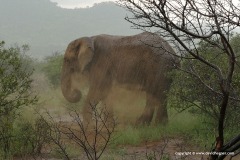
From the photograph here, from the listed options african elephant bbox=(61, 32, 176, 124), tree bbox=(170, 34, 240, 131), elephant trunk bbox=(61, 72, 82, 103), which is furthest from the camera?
elephant trunk bbox=(61, 72, 82, 103)

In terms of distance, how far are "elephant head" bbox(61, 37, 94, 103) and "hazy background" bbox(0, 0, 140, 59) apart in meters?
96.7

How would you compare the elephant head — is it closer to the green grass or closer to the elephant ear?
the elephant ear

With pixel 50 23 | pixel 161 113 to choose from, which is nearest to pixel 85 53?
pixel 161 113

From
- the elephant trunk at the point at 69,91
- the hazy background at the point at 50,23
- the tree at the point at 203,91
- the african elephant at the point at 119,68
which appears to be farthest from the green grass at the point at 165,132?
the hazy background at the point at 50,23

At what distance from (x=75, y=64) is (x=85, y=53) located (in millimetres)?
686

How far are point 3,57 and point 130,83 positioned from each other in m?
4.03

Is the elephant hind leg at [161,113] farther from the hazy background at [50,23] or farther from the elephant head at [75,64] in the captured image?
the hazy background at [50,23]

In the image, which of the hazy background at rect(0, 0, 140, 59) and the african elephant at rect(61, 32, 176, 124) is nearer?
the african elephant at rect(61, 32, 176, 124)

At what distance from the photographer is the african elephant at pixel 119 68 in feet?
31.8

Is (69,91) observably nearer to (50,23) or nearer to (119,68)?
(119,68)

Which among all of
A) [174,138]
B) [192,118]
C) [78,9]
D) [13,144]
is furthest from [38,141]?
[78,9]

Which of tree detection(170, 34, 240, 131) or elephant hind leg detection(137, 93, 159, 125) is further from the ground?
tree detection(170, 34, 240, 131)

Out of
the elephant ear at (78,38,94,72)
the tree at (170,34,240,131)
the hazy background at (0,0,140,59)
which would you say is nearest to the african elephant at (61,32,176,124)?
the elephant ear at (78,38,94,72)

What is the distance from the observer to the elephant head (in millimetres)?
10266
